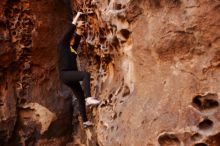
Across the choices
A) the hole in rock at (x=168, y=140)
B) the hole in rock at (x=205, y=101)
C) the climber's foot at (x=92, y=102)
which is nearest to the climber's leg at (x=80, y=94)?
the climber's foot at (x=92, y=102)

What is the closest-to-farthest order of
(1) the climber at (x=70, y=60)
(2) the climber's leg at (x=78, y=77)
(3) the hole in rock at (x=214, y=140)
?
(3) the hole in rock at (x=214, y=140) → (2) the climber's leg at (x=78, y=77) → (1) the climber at (x=70, y=60)

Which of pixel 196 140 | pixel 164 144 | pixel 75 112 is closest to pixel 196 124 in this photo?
pixel 196 140

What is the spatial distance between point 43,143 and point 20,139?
1.28ft

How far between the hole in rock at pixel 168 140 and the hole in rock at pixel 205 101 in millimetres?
248

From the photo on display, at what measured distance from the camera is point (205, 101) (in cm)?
286

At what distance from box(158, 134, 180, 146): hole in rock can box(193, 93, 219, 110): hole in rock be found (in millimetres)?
248

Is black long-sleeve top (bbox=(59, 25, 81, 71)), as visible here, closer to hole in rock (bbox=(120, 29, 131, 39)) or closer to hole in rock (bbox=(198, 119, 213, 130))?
hole in rock (bbox=(120, 29, 131, 39))

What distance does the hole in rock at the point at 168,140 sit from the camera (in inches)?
114

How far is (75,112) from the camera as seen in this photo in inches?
307

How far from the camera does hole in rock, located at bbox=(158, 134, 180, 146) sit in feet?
9.52

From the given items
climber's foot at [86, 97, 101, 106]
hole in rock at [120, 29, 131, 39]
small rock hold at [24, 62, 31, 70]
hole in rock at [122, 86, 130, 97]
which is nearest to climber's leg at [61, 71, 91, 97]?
climber's foot at [86, 97, 101, 106]

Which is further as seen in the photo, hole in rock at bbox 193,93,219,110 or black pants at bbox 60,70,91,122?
black pants at bbox 60,70,91,122

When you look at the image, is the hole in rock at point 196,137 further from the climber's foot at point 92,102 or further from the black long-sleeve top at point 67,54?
the black long-sleeve top at point 67,54

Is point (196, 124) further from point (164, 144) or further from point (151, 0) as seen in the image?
point (151, 0)
